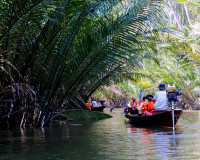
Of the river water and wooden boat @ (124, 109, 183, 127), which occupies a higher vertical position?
wooden boat @ (124, 109, 183, 127)

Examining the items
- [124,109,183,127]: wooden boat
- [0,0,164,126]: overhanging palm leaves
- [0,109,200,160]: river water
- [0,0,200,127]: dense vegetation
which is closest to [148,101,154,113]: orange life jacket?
[124,109,183,127]: wooden boat

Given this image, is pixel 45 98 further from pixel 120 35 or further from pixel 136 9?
pixel 136 9

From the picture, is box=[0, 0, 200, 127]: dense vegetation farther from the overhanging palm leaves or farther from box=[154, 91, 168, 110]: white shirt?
box=[154, 91, 168, 110]: white shirt

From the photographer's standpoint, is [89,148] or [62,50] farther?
[62,50]

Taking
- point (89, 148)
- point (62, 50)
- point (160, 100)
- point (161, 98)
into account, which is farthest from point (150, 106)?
point (89, 148)

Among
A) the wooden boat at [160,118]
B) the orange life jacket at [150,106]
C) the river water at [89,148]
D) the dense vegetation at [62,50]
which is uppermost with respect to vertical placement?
the dense vegetation at [62,50]

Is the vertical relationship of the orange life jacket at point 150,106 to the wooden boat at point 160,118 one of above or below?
above

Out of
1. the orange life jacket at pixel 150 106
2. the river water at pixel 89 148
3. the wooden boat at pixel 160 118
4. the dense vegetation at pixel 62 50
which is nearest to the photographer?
the river water at pixel 89 148

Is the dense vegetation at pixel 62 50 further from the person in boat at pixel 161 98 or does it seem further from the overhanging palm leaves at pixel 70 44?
the person in boat at pixel 161 98

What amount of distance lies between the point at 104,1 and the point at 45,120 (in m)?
4.84

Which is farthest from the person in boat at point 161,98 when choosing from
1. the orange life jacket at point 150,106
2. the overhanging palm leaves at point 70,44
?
the overhanging palm leaves at point 70,44

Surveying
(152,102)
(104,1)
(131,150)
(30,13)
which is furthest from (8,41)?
(152,102)

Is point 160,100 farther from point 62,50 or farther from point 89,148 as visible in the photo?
point 89,148

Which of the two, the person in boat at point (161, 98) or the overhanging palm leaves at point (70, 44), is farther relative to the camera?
the person in boat at point (161, 98)
